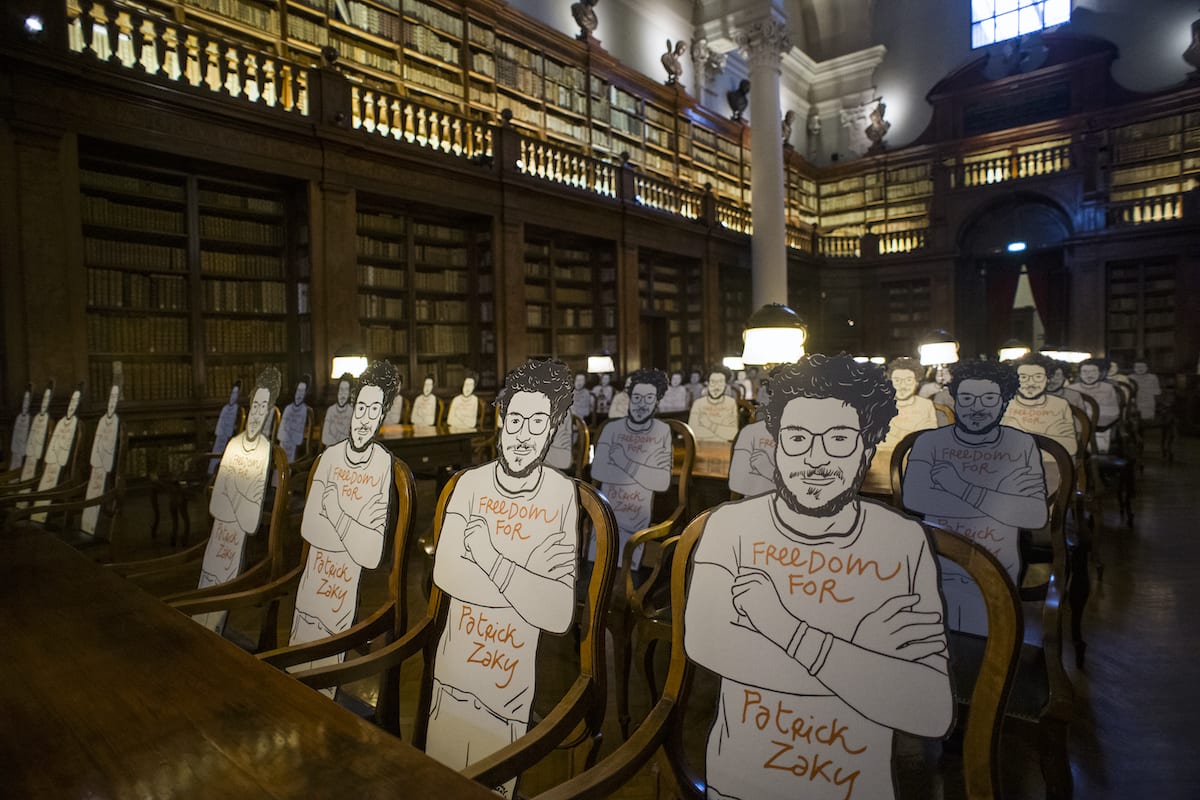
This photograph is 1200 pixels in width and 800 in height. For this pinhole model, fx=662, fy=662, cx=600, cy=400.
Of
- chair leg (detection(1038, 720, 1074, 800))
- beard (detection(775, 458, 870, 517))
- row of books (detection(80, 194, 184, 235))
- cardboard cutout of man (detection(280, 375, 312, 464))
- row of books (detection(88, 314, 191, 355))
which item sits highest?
row of books (detection(80, 194, 184, 235))

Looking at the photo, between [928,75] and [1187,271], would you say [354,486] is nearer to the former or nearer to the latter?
[1187,271]

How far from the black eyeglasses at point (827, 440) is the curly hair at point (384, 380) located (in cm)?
105

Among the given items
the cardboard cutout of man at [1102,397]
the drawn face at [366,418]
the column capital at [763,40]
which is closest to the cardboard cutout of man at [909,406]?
the cardboard cutout of man at [1102,397]

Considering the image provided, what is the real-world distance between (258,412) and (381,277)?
5389 mm

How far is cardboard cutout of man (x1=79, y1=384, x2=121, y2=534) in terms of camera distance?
2678 mm

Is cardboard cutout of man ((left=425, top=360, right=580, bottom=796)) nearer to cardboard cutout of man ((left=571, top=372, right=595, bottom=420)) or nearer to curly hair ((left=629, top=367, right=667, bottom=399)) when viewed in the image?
curly hair ((left=629, top=367, right=667, bottom=399))

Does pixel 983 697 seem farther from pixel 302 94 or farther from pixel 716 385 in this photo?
pixel 302 94

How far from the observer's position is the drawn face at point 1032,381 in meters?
2.94

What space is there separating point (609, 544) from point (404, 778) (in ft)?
1.70

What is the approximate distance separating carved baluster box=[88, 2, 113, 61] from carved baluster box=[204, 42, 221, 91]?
635mm

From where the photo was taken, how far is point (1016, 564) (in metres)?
1.69

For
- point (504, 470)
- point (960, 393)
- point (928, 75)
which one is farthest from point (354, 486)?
point (928, 75)

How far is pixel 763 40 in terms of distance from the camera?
33.8 feet

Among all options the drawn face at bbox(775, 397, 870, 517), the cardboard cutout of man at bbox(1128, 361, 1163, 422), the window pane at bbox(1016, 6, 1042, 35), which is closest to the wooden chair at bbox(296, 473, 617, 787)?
the drawn face at bbox(775, 397, 870, 517)
